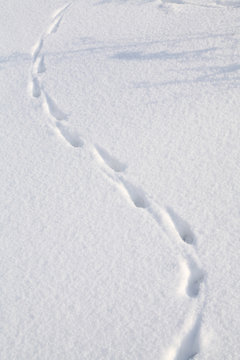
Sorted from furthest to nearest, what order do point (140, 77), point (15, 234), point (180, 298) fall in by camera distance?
point (140, 77)
point (15, 234)
point (180, 298)

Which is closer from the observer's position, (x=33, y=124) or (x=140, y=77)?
(x=33, y=124)

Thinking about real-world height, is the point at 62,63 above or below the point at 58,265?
above

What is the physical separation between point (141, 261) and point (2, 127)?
145cm

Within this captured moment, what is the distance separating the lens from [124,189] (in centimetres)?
202

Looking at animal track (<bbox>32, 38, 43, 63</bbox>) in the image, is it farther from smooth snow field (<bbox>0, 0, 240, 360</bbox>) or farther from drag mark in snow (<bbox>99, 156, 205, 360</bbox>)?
drag mark in snow (<bbox>99, 156, 205, 360</bbox>)

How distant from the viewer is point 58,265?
68.6 inches

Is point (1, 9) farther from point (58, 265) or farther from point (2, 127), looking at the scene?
point (58, 265)

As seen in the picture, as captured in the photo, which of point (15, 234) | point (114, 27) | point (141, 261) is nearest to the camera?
point (141, 261)

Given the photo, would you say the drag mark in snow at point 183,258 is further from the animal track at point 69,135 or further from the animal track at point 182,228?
the animal track at point 69,135

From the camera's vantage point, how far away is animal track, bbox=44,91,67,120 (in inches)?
99.4

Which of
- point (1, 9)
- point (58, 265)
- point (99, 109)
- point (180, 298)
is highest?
point (1, 9)

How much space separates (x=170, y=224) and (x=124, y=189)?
35 cm

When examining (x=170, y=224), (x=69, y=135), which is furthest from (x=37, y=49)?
(x=170, y=224)

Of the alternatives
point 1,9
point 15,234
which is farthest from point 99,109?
point 1,9
